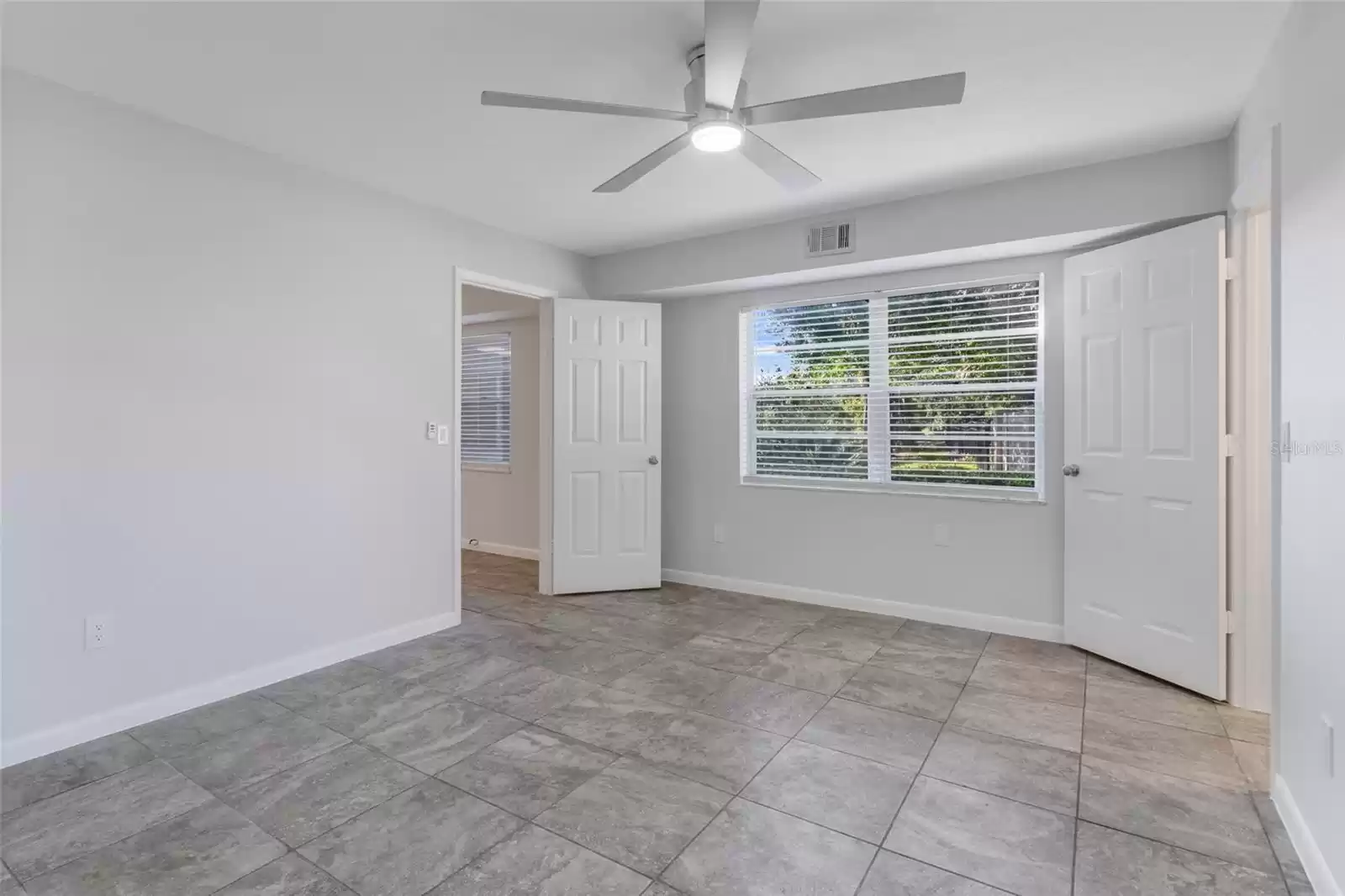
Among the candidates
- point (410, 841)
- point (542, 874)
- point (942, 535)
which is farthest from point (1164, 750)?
point (410, 841)

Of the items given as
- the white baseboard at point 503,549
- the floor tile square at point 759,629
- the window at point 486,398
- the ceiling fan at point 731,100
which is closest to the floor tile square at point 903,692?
the floor tile square at point 759,629

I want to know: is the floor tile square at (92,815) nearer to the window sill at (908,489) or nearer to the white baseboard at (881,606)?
the white baseboard at (881,606)

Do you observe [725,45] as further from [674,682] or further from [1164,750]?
[1164,750]

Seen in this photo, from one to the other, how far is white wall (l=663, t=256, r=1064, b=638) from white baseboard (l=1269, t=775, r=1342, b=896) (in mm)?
1626

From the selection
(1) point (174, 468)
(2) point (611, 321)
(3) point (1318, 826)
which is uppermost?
(2) point (611, 321)

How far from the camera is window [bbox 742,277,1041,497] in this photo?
12.2ft

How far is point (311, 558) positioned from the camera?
10.4ft

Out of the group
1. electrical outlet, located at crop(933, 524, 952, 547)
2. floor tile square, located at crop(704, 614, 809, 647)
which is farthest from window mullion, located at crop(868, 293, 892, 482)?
floor tile square, located at crop(704, 614, 809, 647)

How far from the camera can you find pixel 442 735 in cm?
253

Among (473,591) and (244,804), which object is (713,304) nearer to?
(473,591)

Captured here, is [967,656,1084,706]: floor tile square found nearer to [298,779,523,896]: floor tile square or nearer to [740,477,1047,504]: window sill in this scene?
[740,477,1047,504]: window sill

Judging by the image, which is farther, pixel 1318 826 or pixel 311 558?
pixel 311 558

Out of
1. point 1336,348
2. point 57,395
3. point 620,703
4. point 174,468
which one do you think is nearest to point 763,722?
point 620,703

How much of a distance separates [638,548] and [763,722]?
2244mm
